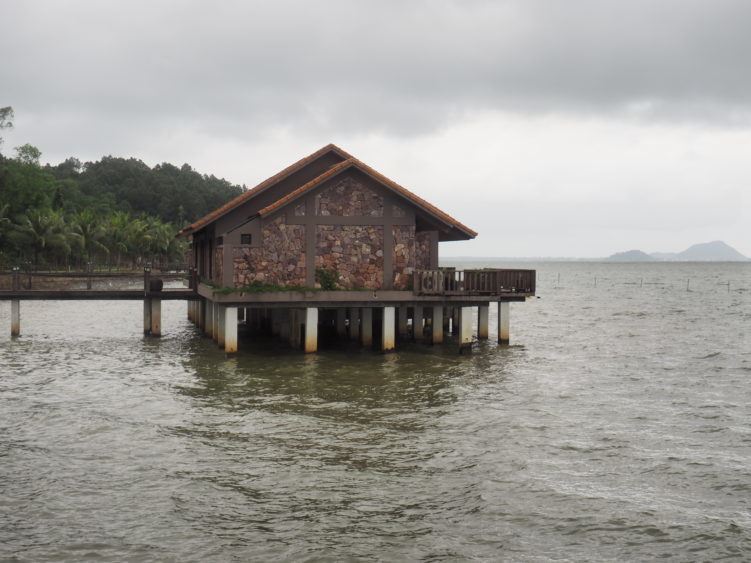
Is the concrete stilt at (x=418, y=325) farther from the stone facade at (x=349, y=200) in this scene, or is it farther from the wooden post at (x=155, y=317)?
the wooden post at (x=155, y=317)

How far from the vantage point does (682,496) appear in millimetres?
13688

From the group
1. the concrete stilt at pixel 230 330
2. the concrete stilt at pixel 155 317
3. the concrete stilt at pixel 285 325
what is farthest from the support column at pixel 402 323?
the concrete stilt at pixel 155 317

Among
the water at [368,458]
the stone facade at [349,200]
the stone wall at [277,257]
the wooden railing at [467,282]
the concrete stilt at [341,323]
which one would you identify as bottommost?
the water at [368,458]

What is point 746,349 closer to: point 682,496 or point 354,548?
point 682,496

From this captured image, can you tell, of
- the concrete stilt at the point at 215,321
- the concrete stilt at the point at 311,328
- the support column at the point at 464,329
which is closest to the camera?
the concrete stilt at the point at 311,328

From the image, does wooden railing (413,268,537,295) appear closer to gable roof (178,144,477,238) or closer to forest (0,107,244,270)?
gable roof (178,144,477,238)

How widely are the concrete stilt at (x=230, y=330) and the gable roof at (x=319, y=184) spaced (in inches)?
153

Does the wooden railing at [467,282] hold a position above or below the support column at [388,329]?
above

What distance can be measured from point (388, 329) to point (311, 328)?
10.0 ft

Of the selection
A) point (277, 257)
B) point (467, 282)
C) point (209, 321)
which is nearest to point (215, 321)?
point (209, 321)

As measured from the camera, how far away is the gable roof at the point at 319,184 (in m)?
28.7

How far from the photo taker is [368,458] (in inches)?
609

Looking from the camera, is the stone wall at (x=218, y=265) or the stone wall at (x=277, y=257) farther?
the stone wall at (x=218, y=265)

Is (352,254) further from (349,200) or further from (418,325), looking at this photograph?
(418,325)
